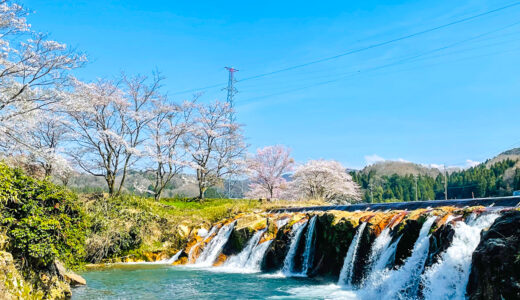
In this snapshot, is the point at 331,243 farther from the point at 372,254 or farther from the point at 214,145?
the point at 214,145

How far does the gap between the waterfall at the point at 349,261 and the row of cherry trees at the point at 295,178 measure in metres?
30.3

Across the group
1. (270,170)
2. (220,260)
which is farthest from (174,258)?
(270,170)

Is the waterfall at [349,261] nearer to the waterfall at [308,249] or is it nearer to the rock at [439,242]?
the waterfall at [308,249]

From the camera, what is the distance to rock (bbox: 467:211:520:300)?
5.29m

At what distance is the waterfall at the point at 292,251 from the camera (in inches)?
541

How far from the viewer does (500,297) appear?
5.30m

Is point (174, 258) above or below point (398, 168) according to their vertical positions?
below

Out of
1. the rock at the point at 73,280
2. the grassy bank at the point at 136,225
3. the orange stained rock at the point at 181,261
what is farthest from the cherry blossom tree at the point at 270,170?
the rock at the point at 73,280

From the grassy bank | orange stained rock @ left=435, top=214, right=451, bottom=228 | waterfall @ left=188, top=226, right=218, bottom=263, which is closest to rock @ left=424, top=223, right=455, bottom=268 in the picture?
orange stained rock @ left=435, top=214, right=451, bottom=228

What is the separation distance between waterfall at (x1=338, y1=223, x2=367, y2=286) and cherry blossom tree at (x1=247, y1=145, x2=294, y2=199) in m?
30.5

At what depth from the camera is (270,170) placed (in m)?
42.5

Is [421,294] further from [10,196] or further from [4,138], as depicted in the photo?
[4,138]

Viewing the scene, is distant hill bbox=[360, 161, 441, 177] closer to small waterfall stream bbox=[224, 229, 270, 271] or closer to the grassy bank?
the grassy bank

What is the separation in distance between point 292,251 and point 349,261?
3204 millimetres
